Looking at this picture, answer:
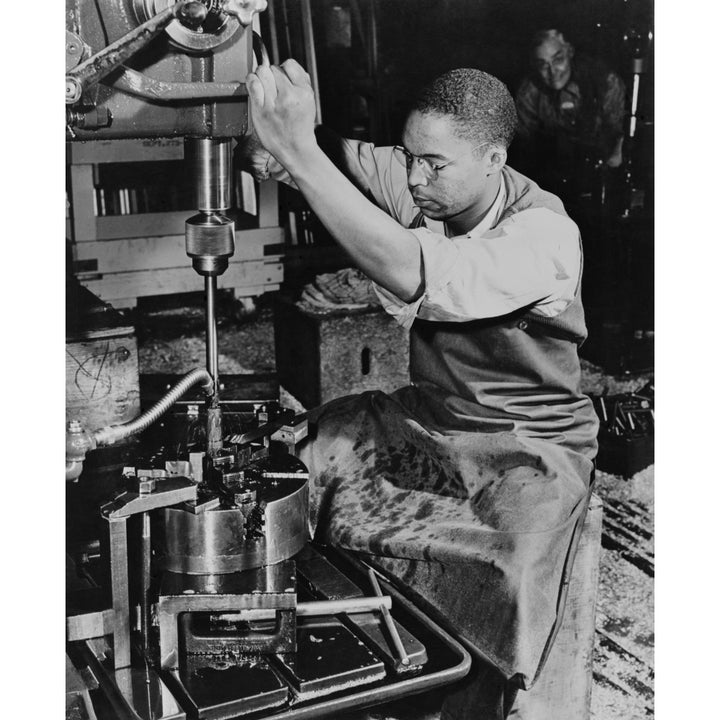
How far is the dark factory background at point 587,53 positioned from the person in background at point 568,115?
2 cm

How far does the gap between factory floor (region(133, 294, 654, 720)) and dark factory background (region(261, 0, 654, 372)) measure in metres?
0.15

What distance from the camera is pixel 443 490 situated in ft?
6.52

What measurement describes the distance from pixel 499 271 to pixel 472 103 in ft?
1.07

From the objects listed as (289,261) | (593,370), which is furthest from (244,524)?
(289,261)

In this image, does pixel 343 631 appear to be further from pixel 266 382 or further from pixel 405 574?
pixel 266 382

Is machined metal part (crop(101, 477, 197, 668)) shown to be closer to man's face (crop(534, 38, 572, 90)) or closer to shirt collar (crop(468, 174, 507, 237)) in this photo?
shirt collar (crop(468, 174, 507, 237))

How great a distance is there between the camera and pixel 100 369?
2279mm

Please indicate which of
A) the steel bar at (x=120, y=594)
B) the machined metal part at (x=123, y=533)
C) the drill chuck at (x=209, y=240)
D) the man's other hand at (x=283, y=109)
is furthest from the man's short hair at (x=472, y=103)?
the steel bar at (x=120, y=594)

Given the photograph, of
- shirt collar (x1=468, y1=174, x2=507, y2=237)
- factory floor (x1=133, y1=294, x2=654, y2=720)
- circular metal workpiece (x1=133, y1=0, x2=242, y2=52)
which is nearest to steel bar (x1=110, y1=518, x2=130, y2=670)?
Result: factory floor (x1=133, y1=294, x2=654, y2=720)

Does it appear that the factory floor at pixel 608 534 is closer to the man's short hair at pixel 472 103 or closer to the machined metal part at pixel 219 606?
the machined metal part at pixel 219 606

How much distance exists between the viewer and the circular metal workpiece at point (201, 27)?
1.62m

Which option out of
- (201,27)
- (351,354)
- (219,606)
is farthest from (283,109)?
(351,354)

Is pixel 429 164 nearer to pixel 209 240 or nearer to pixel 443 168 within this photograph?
pixel 443 168

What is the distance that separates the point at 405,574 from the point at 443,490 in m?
0.18
